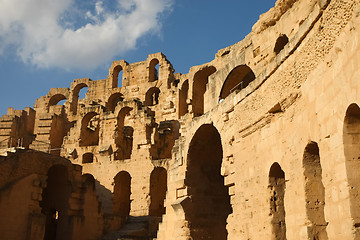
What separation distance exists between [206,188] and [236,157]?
303 centimetres

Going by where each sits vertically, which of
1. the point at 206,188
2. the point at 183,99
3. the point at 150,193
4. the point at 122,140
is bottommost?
the point at 206,188

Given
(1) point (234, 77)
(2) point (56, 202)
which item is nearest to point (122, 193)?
(2) point (56, 202)

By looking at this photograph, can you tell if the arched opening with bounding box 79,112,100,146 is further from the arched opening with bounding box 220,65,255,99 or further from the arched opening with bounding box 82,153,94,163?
the arched opening with bounding box 220,65,255,99

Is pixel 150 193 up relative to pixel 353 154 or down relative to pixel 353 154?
up

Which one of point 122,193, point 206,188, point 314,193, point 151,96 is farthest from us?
point 151,96

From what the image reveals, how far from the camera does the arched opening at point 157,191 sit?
63.1 feet

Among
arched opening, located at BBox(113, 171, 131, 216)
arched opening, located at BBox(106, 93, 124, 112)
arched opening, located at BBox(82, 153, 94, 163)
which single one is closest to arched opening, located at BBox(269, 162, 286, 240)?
arched opening, located at BBox(113, 171, 131, 216)

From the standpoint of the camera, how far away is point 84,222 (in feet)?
53.0

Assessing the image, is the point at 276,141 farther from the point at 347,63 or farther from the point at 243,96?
the point at 347,63

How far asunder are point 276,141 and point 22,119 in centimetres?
2647

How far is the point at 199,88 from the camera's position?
22.8 metres

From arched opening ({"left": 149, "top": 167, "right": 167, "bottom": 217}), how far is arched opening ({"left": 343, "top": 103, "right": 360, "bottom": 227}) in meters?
14.2

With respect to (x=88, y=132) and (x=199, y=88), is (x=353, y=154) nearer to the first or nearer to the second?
(x=199, y=88)

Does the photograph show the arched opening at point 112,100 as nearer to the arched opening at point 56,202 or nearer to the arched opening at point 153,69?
the arched opening at point 153,69
